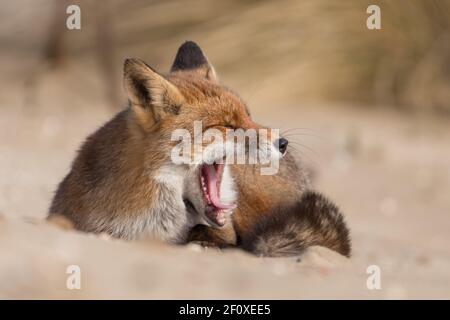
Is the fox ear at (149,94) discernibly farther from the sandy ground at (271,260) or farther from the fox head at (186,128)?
the sandy ground at (271,260)

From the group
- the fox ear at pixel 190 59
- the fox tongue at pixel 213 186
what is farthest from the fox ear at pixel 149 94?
the fox ear at pixel 190 59

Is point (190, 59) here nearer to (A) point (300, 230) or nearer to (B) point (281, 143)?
(B) point (281, 143)

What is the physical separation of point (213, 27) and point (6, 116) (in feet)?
11.5

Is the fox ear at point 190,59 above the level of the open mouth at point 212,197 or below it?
above

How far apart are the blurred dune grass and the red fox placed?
8.29 meters

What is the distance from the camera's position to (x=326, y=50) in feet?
49.0

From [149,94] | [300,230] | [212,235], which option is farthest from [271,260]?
[149,94]

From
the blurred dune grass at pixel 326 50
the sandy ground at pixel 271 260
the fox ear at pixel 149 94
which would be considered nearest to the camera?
the sandy ground at pixel 271 260

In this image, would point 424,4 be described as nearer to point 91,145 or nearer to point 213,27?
point 213,27

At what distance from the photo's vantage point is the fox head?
5793mm

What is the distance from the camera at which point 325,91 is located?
14.6 meters

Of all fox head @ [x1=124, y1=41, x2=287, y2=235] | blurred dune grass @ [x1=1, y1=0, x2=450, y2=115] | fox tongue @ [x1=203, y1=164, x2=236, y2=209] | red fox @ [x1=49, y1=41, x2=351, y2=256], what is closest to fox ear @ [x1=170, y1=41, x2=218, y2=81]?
red fox @ [x1=49, y1=41, x2=351, y2=256]

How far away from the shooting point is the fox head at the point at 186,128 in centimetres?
579
